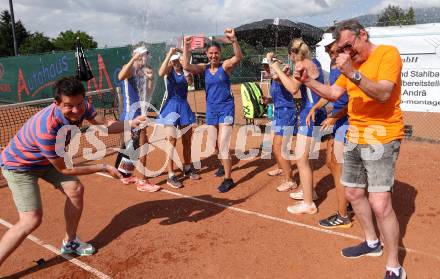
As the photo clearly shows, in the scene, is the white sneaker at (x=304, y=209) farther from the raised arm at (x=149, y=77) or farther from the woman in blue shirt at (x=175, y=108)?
the raised arm at (x=149, y=77)

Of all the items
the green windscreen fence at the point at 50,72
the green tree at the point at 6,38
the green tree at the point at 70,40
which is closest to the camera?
the green windscreen fence at the point at 50,72

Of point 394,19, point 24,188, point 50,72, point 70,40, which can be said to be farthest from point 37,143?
point 70,40

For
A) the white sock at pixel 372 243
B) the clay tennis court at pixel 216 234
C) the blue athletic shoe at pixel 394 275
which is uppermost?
the white sock at pixel 372 243

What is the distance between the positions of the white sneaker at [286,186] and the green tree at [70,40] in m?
57.3

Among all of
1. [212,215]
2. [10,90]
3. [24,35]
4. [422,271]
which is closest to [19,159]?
[212,215]

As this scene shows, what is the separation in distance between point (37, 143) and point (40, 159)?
22 centimetres

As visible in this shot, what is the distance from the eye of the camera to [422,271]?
3.88 meters

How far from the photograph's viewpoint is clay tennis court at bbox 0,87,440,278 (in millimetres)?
4082

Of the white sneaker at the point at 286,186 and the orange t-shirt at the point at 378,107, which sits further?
the white sneaker at the point at 286,186

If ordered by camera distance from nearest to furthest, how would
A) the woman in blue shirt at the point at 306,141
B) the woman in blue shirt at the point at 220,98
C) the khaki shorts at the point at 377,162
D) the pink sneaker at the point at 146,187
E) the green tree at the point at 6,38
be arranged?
the khaki shorts at the point at 377,162 → the woman in blue shirt at the point at 306,141 → the woman in blue shirt at the point at 220,98 → the pink sneaker at the point at 146,187 → the green tree at the point at 6,38

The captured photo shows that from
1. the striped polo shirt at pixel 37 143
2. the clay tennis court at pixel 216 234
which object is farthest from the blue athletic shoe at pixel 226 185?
the striped polo shirt at pixel 37 143

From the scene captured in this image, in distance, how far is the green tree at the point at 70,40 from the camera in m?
60.0

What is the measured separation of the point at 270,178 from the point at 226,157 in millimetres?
1052

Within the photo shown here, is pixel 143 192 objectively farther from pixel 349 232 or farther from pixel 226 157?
pixel 349 232
